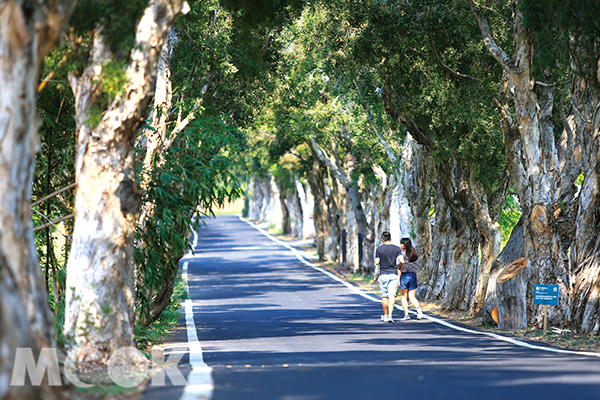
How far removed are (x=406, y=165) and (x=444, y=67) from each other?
7.78 meters

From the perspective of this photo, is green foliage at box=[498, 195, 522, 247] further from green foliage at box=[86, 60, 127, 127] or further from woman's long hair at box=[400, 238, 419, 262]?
green foliage at box=[86, 60, 127, 127]

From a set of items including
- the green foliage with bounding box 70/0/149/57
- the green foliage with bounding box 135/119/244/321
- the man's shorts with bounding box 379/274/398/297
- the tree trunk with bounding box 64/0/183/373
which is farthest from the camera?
the man's shorts with bounding box 379/274/398/297

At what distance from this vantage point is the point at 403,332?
15.9 metres

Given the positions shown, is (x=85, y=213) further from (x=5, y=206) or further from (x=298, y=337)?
(x=298, y=337)

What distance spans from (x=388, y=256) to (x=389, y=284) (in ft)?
1.96

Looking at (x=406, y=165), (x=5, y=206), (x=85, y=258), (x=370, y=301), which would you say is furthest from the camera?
(x=406, y=165)

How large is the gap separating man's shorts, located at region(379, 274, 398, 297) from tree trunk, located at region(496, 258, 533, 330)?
2.35 m

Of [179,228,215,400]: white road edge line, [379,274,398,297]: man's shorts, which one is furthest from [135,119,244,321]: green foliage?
[379,274,398,297]: man's shorts

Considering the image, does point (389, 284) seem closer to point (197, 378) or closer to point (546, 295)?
point (546, 295)

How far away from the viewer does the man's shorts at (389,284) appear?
18.0m

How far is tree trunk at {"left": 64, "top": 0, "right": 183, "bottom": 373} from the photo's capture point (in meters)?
9.44

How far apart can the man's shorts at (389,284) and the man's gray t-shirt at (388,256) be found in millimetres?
Result: 114

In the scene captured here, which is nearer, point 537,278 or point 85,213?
point 85,213

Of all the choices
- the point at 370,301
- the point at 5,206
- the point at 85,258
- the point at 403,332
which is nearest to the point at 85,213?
the point at 85,258
